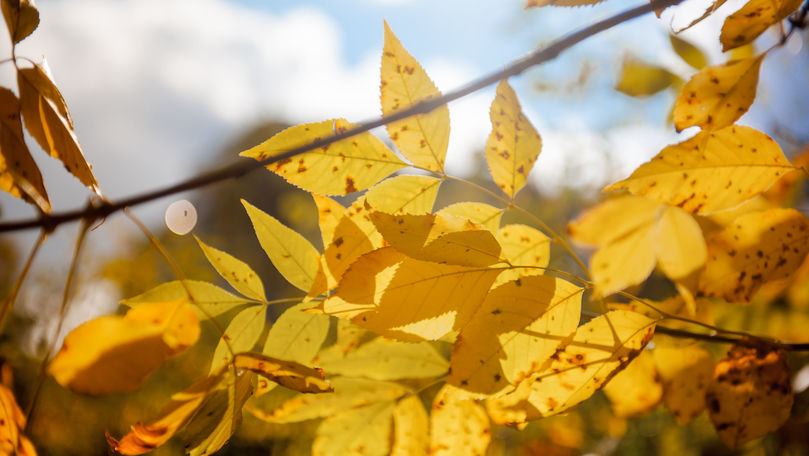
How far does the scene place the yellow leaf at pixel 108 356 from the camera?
0.23 metres

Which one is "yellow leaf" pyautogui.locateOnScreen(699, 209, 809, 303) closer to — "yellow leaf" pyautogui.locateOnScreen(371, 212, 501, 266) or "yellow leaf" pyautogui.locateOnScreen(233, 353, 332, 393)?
"yellow leaf" pyautogui.locateOnScreen(371, 212, 501, 266)

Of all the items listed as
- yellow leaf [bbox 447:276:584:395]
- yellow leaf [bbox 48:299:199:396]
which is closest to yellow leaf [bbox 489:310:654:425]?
yellow leaf [bbox 447:276:584:395]

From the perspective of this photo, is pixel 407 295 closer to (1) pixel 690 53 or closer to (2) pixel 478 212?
(2) pixel 478 212

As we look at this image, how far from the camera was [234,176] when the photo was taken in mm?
190

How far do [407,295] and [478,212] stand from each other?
0.11 meters

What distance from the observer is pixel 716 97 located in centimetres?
37

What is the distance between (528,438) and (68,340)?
1.84 metres

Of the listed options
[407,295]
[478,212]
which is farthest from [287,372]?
[478,212]

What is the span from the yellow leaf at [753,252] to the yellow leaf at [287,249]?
1.07 feet

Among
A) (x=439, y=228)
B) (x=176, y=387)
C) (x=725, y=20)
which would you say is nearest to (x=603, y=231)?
(x=439, y=228)

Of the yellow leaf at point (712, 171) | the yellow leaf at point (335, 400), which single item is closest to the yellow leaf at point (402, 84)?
the yellow leaf at point (712, 171)

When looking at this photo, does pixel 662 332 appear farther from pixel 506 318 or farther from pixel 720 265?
pixel 506 318

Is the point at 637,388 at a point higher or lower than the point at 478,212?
lower

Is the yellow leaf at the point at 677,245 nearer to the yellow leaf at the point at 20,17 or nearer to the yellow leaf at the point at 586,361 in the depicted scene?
the yellow leaf at the point at 586,361
